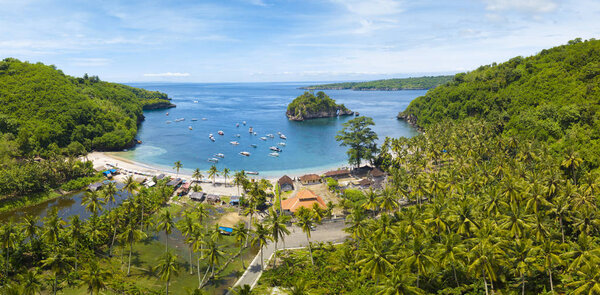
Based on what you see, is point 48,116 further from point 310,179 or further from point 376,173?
point 376,173

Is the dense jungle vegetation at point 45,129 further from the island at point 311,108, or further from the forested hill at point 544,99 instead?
the forested hill at point 544,99

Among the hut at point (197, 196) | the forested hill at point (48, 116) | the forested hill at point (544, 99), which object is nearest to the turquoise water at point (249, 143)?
the forested hill at point (48, 116)

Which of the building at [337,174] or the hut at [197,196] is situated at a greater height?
the building at [337,174]

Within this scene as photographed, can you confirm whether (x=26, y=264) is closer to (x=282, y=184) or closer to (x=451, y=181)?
(x=282, y=184)

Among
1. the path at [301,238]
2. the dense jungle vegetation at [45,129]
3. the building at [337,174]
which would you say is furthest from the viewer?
the building at [337,174]

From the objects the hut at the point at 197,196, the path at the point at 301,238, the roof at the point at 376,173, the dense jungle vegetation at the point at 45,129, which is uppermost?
the dense jungle vegetation at the point at 45,129

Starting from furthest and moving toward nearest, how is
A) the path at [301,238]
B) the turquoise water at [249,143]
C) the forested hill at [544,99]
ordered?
the turquoise water at [249,143]
the forested hill at [544,99]
the path at [301,238]

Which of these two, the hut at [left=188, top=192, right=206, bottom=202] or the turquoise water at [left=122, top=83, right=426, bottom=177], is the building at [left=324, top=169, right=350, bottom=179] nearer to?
the turquoise water at [left=122, top=83, right=426, bottom=177]
